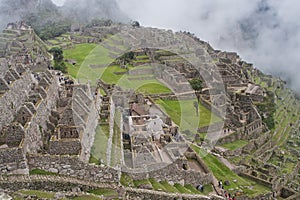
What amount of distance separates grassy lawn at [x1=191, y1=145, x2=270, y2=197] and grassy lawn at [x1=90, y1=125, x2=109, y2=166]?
13082 mm

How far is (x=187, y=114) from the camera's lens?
185ft

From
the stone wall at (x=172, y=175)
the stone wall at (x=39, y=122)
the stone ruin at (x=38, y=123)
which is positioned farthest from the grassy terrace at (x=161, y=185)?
the stone wall at (x=39, y=122)

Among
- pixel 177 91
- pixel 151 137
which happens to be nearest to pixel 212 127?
pixel 177 91

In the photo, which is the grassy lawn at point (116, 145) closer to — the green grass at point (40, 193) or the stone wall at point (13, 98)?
the green grass at point (40, 193)

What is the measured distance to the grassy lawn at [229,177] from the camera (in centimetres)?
3816

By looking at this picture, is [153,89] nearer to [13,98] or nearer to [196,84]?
[196,84]

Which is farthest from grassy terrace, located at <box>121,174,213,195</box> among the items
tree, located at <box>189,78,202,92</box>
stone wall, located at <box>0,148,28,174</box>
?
tree, located at <box>189,78,202,92</box>

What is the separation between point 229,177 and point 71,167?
863 inches

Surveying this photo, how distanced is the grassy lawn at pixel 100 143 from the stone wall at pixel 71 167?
181cm

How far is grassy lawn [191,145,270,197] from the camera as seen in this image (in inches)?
1502

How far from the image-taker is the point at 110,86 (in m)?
60.0

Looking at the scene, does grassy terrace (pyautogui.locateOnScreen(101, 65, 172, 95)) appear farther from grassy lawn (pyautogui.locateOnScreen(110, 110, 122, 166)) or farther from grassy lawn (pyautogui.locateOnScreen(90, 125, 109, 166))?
grassy lawn (pyautogui.locateOnScreen(90, 125, 109, 166))

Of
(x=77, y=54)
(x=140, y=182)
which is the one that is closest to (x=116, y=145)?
(x=140, y=182)

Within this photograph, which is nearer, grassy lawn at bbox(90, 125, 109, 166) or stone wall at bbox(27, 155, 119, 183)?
stone wall at bbox(27, 155, 119, 183)
